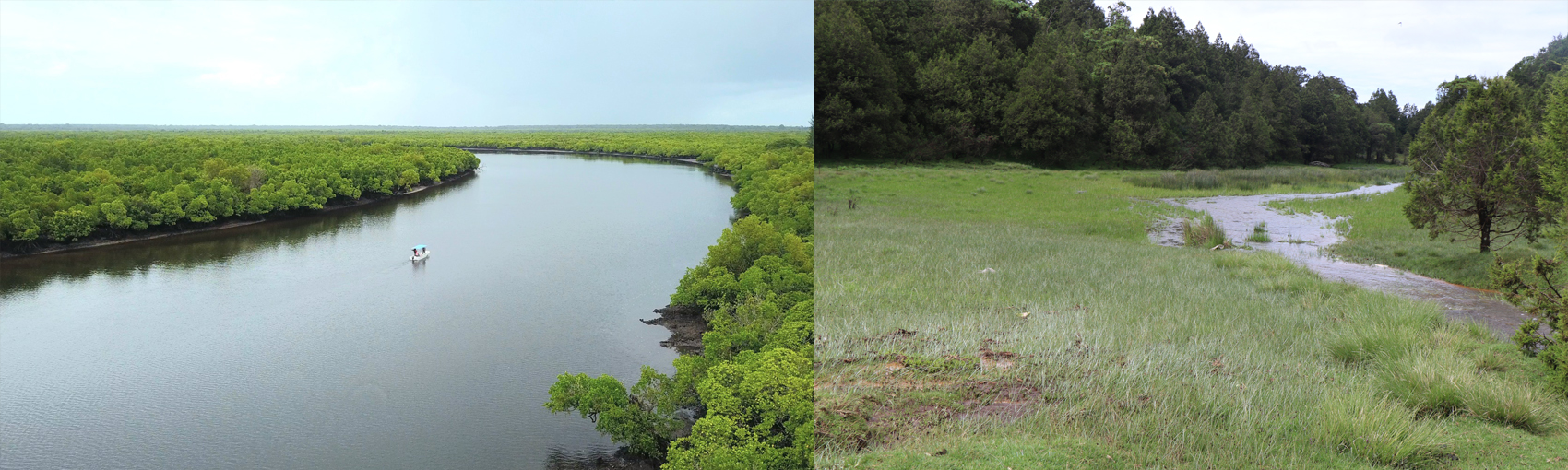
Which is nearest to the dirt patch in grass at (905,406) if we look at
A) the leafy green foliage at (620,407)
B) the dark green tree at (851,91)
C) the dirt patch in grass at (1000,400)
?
the dirt patch in grass at (1000,400)

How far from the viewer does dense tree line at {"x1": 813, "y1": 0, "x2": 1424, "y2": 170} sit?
114ft

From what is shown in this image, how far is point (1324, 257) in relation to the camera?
12.8 meters

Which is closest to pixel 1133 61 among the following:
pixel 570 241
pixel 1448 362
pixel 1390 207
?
pixel 1390 207

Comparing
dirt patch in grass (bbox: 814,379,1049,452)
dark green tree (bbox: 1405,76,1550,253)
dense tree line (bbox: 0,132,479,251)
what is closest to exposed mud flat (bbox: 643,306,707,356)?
dark green tree (bbox: 1405,76,1550,253)

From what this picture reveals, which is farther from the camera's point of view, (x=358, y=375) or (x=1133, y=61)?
(x=1133, y=61)

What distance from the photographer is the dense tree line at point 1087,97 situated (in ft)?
114

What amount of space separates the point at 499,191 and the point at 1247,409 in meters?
48.9

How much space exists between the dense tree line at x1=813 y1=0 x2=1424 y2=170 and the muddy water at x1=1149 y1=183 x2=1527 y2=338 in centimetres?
876

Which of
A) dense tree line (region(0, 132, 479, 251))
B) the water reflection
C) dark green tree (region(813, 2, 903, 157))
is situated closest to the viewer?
the water reflection

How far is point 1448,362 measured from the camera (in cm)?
434

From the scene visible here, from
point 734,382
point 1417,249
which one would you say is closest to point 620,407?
point 734,382

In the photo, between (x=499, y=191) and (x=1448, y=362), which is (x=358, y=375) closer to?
(x=1448, y=362)

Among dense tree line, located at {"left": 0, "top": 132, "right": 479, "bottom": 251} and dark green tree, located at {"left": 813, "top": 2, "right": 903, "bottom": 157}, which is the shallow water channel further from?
dark green tree, located at {"left": 813, "top": 2, "right": 903, "bottom": 157}

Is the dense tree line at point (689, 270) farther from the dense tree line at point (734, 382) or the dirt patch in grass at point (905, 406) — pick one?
the dirt patch in grass at point (905, 406)
